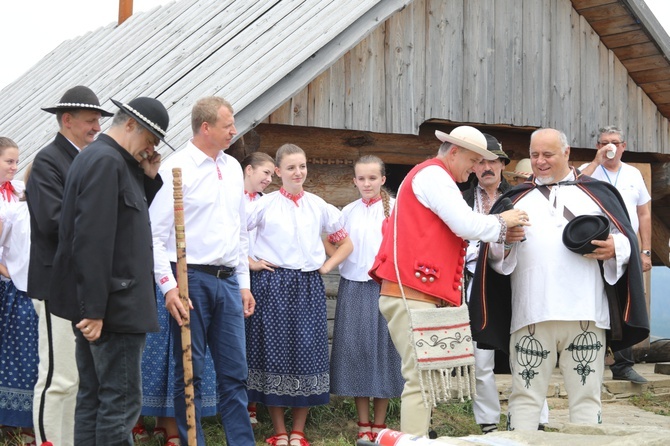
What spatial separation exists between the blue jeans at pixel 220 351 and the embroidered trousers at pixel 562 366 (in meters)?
1.49

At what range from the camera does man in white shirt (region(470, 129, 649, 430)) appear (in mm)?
5344

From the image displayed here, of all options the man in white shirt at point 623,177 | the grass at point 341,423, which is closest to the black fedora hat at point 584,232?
the grass at point 341,423

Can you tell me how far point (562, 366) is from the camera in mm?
5465

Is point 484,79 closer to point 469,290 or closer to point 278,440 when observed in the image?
point 469,290

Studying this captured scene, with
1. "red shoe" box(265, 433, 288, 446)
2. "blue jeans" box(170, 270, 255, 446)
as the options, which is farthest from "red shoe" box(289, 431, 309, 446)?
"blue jeans" box(170, 270, 255, 446)

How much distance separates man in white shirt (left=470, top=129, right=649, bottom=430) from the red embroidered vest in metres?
0.36

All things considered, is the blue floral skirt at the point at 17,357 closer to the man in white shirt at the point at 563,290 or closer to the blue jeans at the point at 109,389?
the blue jeans at the point at 109,389

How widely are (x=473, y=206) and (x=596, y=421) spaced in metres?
1.95

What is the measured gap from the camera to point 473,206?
691cm

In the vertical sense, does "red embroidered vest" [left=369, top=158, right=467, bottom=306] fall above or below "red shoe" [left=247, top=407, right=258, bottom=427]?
above

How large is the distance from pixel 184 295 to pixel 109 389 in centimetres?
78

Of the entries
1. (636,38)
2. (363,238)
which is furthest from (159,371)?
(636,38)

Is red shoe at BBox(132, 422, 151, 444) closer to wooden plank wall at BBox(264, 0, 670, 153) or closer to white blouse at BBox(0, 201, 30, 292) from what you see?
white blouse at BBox(0, 201, 30, 292)

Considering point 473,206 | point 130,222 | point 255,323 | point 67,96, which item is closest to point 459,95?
point 473,206
